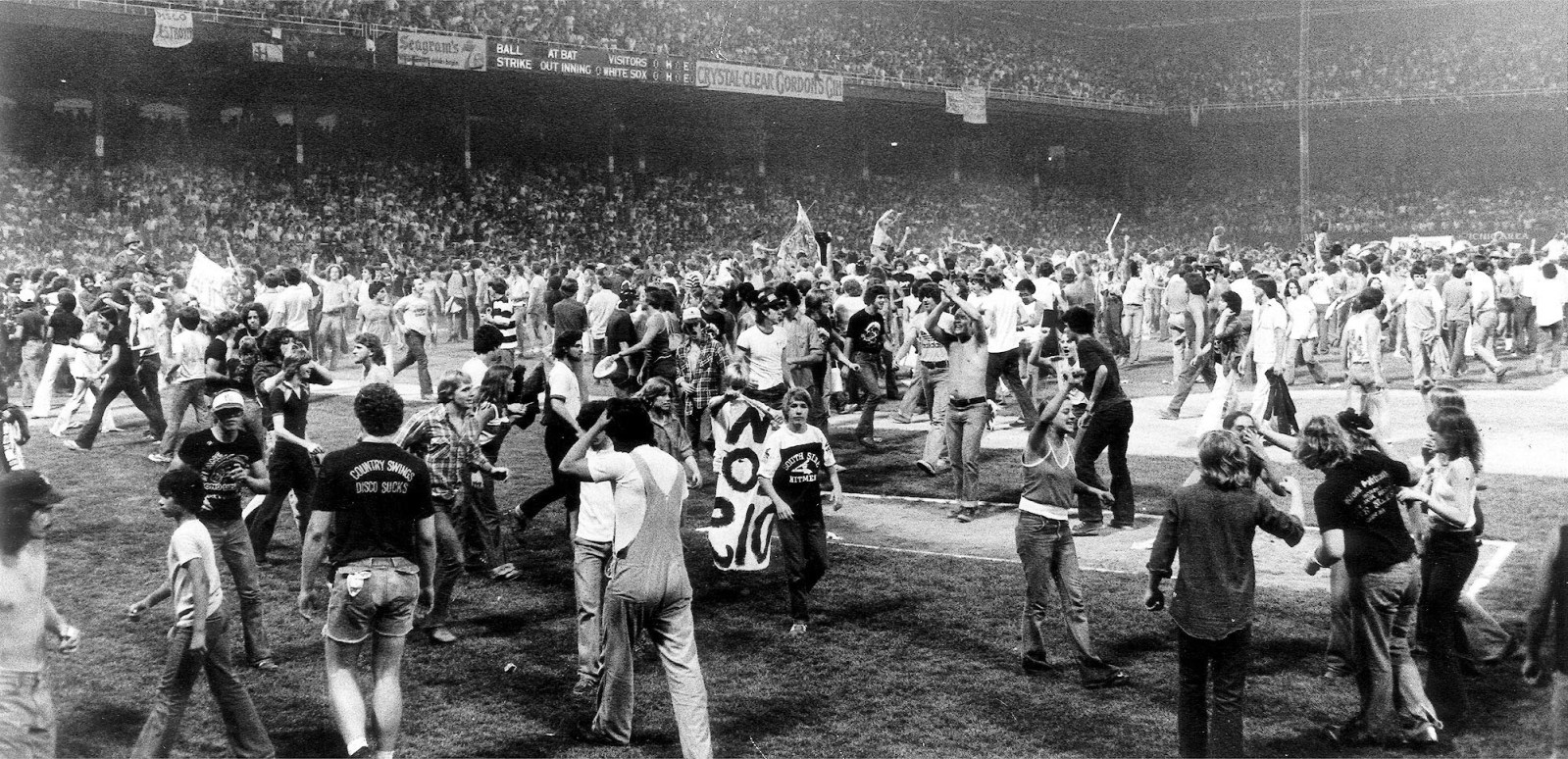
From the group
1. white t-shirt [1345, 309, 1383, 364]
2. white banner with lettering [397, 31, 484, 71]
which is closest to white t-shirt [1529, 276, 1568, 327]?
white t-shirt [1345, 309, 1383, 364]

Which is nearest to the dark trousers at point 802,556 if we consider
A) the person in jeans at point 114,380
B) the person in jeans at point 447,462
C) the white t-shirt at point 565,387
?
the white t-shirt at point 565,387

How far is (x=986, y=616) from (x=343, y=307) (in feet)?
53.1

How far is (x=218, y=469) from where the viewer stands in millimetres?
7363

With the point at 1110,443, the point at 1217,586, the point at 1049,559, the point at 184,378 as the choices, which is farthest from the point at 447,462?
the point at 184,378

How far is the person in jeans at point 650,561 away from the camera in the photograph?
6285 mm

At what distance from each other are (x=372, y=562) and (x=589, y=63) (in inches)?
1130

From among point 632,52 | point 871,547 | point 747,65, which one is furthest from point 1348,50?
point 871,547

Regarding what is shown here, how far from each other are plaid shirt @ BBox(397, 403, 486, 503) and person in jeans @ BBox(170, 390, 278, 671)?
93cm

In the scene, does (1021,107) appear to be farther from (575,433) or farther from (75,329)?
(575,433)

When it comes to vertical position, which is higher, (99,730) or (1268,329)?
(1268,329)

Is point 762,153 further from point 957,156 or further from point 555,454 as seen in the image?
point 555,454

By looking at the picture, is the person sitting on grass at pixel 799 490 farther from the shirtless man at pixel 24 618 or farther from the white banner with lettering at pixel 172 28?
the white banner with lettering at pixel 172 28

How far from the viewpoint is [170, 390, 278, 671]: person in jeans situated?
736cm

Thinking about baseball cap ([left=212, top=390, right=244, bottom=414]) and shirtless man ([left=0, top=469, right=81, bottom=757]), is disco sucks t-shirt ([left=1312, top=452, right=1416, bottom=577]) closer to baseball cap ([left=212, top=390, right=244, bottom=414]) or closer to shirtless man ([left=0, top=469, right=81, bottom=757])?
shirtless man ([left=0, top=469, right=81, bottom=757])
